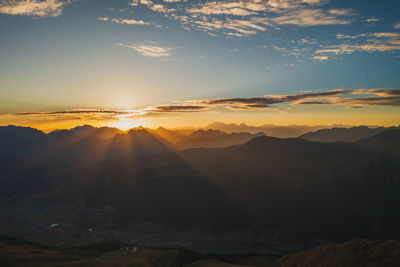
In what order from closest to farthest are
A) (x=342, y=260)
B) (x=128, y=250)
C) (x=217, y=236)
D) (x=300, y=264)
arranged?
(x=342, y=260), (x=300, y=264), (x=128, y=250), (x=217, y=236)

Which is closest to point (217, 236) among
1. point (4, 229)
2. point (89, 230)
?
point (89, 230)

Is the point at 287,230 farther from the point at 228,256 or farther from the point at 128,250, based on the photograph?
the point at 128,250

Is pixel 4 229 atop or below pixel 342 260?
below

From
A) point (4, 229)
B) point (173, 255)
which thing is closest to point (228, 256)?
point (173, 255)

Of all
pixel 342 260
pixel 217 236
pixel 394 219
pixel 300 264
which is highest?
pixel 342 260

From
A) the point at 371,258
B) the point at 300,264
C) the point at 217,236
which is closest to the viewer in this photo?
the point at 371,258

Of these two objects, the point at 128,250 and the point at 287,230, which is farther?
the point at 287,230

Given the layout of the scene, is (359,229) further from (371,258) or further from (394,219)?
(371,258)
